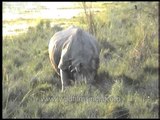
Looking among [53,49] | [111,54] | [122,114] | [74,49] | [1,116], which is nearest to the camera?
[1,116]

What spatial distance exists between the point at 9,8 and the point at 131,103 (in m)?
8.43

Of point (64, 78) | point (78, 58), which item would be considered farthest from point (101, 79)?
point (78, 58)

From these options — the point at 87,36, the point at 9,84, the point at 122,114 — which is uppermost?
the point at 87,36

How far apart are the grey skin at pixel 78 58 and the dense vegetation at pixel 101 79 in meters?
0.18

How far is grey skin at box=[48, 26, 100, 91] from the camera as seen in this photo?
6.89 metres

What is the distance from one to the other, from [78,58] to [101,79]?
3.08 feet

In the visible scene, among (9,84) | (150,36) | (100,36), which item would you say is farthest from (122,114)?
(100,36)

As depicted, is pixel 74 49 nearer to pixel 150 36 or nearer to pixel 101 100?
pixel 101 100

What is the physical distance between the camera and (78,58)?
6.88 meters

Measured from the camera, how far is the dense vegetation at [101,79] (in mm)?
6289

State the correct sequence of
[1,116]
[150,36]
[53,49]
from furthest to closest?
[150,36]
[53,49]
[1,116]

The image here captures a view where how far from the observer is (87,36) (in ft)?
23.7

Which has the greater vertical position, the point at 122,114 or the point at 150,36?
the point at 150,36

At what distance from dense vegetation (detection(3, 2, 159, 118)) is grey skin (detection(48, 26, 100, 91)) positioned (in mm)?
176
